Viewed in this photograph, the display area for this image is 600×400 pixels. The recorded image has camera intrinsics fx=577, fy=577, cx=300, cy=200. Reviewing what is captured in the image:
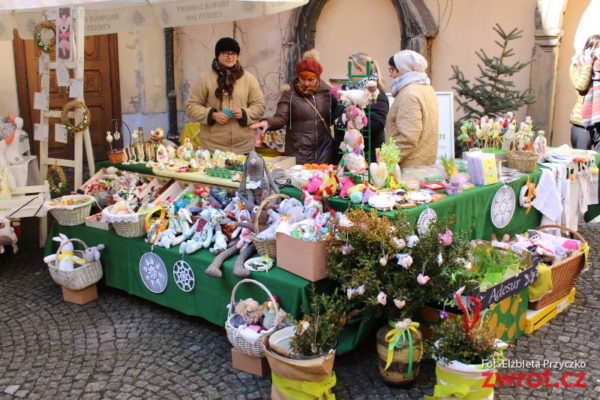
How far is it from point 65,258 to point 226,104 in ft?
7.04

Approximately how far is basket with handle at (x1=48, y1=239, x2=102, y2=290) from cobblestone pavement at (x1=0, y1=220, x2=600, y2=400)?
8.0 inches

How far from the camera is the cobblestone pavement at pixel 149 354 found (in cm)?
333

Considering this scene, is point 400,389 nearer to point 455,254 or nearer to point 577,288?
point 455,254

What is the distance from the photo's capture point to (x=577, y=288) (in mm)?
4738

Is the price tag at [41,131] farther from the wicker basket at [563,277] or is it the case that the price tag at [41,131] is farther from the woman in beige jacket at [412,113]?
the wicker basket at [563,277]

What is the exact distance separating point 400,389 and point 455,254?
84 cm

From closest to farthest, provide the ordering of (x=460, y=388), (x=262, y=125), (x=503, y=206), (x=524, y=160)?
(x=460, y=388), (x=503, y=206), (x=524, y=160), (x=262, y=125)

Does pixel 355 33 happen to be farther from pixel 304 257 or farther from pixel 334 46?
pixel 304 257

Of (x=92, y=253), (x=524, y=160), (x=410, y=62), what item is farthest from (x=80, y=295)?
(x=524, y=160)

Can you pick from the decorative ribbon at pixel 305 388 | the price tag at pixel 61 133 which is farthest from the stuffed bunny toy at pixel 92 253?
the decorative ribbon at pixel 305 388

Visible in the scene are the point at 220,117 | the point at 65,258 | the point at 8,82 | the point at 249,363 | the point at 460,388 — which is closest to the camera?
the point at 460,388

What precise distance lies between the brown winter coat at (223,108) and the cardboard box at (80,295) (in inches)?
73.4

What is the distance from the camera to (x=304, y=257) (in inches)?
133

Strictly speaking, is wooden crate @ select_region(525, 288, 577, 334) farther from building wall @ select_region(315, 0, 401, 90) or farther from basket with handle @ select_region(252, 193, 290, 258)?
building wall @ select_region(315, 0, 401, 90)
